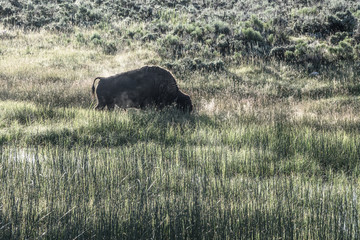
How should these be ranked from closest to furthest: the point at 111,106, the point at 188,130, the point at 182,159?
1. the point at 182,159
2. the point at 188,130
3. the point at 111,106

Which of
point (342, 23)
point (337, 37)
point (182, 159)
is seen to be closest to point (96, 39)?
point (337, 37)

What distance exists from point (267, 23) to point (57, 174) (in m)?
16.9

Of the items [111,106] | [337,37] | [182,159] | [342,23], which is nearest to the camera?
[182,159]

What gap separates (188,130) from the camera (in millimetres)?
7355

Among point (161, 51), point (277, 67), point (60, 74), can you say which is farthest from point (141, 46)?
point (277, 67)

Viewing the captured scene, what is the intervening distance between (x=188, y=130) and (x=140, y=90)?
7.83ft

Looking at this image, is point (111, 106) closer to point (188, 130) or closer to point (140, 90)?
point (140, 90)

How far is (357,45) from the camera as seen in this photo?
15789 millimetres

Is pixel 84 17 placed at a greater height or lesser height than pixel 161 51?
greater

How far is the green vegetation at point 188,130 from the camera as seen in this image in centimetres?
364

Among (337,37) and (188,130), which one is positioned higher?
(337,37)

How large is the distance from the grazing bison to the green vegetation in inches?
14.9

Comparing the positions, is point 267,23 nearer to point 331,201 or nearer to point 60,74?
point 60,74

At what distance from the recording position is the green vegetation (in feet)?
11.9
